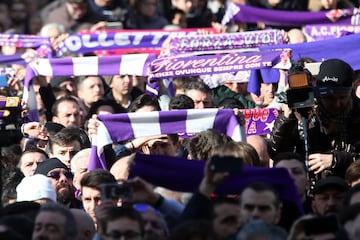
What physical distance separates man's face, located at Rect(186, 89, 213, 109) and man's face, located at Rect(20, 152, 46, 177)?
2089 millimetres

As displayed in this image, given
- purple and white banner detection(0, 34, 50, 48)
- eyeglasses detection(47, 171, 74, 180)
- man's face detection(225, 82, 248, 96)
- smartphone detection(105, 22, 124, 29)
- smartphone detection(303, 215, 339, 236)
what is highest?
smartphone detection(105, 22, 124, 29)

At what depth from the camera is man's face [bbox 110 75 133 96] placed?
18.6m

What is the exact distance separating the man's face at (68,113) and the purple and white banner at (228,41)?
4.87ft

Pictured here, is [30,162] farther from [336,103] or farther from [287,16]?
[287,16]

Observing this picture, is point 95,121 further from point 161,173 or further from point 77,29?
point 77,29

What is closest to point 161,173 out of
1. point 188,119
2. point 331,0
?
point 188,119

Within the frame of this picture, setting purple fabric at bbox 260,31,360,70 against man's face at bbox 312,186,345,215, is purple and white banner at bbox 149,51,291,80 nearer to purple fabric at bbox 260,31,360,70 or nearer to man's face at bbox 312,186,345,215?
purple fabric at bbox 260,31,360,70

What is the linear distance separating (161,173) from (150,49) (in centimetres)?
802

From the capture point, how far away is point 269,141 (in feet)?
46.9

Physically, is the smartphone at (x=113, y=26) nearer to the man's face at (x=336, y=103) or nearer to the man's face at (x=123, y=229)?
the man's face at (x=336, y=103)

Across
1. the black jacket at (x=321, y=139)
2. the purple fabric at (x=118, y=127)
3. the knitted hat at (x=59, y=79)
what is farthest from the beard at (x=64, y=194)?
the knitted hat at (x=59, y=79)

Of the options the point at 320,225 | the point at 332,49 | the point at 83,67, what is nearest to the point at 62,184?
the point at 320,225

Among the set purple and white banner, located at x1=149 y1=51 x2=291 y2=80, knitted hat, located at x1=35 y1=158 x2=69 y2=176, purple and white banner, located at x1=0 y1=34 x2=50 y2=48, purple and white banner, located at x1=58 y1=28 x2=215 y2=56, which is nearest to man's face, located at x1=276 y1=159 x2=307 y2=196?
knitted hat, located at x1=35 y1=158 x2=69 y2=176

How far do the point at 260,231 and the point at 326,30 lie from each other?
958 centimetres
